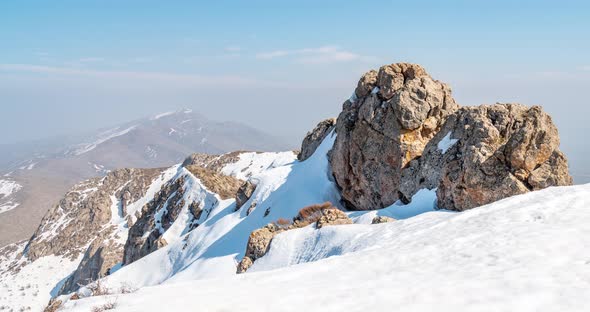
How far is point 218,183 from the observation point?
62.6 metres

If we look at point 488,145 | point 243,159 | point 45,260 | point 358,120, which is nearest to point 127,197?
point 45,260

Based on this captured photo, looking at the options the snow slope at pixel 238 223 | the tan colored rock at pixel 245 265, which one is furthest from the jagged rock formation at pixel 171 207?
the tan colored rock at pixel 245 265

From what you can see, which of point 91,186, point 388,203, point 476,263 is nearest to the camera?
point 476,263

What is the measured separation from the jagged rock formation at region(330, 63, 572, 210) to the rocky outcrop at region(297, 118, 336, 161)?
13.7 m

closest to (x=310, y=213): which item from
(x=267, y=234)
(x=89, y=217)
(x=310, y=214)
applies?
(x=310, y=214)

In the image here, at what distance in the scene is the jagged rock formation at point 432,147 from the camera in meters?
21.2

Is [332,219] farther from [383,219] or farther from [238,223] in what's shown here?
[238,223]

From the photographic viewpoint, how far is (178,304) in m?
9.31

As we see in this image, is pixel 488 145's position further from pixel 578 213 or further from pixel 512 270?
pixel 512 270

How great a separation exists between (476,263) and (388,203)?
21.7 meters

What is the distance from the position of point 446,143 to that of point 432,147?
70.2 inches

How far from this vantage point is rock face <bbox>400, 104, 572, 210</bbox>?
2097 centimetres

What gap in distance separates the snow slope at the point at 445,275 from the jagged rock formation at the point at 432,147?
182 inches

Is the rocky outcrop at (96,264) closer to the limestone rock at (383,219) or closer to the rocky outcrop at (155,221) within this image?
the rocky outcrop at (155,221)
